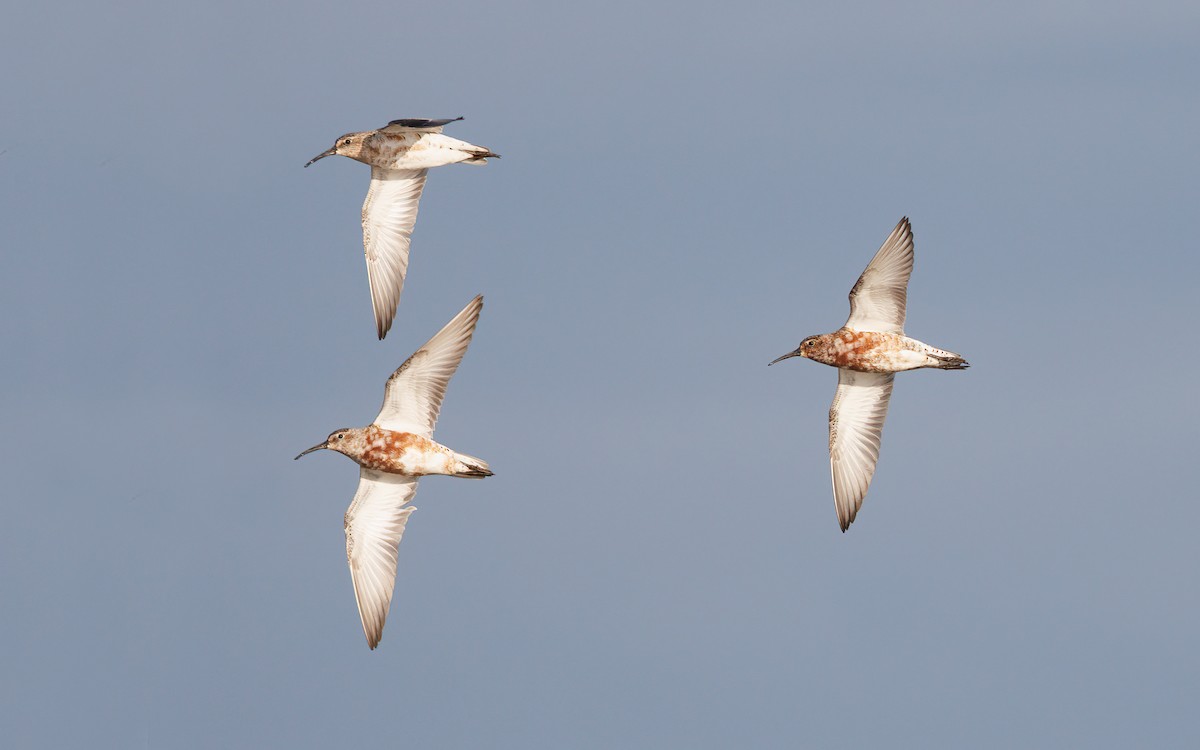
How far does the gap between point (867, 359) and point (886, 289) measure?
163cm

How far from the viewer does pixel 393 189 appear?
4653 centimetres

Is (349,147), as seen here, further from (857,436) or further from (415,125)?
(857,436)

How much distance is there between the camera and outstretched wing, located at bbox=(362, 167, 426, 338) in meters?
45.8

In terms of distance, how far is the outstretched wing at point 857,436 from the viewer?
46.2 metres

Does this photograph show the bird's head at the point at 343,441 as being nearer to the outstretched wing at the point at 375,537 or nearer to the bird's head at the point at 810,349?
the outstretched wing at the point at 375,537

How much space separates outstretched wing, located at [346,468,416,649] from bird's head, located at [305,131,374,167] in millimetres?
7306

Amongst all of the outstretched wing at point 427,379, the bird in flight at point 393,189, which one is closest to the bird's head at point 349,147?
the bird in flight at point 393,189

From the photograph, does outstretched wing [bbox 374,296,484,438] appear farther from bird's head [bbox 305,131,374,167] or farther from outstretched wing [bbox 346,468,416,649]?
bird's head [bbox 305,131,374,167]

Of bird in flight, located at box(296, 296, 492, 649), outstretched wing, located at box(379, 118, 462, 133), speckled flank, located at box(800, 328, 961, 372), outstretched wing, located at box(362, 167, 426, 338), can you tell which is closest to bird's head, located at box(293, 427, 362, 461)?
bird in flight, located at box(296, 296, 492, 649)

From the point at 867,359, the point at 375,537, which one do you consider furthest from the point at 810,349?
the point at 375,537

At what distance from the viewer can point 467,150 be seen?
4556 centimetres

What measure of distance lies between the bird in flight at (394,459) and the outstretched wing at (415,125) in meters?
4.03

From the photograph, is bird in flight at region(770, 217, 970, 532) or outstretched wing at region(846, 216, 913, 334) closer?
outstretched wing at region(846, 216, 913, 334)

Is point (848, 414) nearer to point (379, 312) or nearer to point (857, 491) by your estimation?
point (857, 491)
